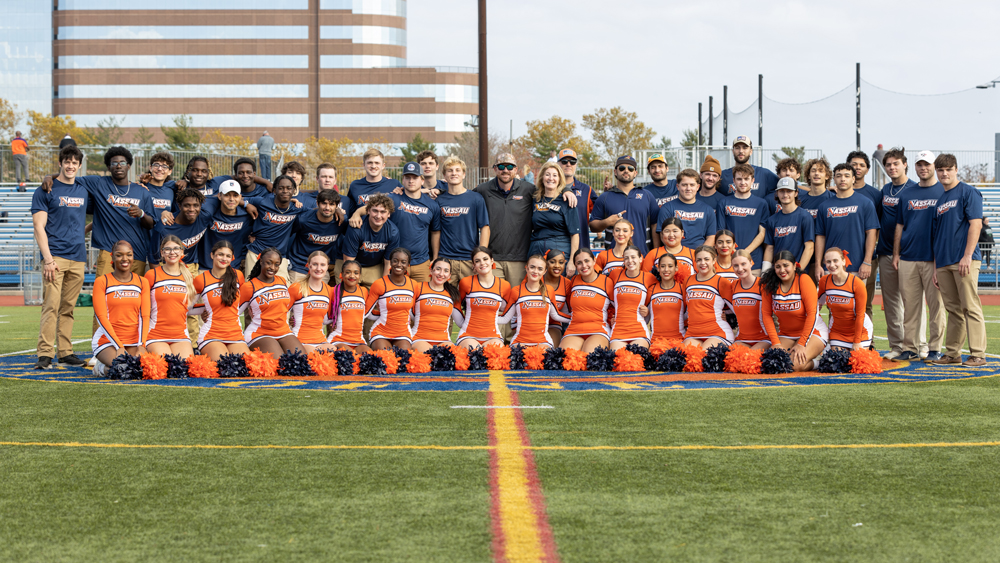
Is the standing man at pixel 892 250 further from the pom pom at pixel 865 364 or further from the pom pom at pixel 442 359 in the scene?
the pom pom at pixel 442 359

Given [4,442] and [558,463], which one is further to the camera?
[4,442]

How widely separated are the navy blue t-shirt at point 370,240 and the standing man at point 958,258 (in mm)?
5288

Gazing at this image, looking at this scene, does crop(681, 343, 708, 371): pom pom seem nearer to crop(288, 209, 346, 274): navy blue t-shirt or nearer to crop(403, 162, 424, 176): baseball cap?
crop(403, 162, 424, 176): baseball cap

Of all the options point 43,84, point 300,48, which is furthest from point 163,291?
point 43,84

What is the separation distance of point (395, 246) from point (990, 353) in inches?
255

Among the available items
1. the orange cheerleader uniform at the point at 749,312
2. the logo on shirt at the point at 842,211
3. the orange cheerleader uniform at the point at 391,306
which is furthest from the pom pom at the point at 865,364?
the orange cheerleader uniform at the point at 391,306

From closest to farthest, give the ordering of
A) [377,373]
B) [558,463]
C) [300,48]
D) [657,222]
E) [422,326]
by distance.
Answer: [558,463], [377,373], [422,326], [657,222], [300,48]

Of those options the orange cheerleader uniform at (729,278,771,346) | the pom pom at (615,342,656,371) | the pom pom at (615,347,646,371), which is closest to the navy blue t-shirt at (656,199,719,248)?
the orange cheerleader uniform at (729,278,771,346)

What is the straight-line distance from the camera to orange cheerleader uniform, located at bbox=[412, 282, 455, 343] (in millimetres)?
8422

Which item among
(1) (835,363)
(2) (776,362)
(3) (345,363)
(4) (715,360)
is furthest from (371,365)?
(1) (835,363)

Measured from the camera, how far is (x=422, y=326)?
8.45 m

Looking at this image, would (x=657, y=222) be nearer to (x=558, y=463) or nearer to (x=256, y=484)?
(x=558, y=463)

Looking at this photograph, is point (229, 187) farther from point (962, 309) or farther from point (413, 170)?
point (962, 309)

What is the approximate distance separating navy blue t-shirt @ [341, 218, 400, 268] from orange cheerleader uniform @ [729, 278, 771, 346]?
10.9 ft
